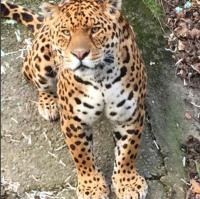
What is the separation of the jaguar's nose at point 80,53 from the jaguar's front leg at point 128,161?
82 cm

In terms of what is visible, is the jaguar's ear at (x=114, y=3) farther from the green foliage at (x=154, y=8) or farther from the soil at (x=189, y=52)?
the green foliage at (x=154, y=8)

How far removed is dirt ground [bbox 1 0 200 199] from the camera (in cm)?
594

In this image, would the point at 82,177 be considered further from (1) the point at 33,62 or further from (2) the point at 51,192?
(1) the point at 33,62

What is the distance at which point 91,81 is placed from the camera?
17.2 ft

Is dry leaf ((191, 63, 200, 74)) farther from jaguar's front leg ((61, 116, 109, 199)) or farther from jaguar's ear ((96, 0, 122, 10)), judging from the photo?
jaguar's ear ((96, 0, 122, 10))

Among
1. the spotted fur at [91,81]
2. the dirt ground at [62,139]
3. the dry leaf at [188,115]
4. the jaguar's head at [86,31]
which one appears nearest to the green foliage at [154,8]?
the dirt ground at [62,139]

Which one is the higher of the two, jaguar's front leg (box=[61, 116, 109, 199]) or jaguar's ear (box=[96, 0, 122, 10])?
jaguar's ear (box=[96, 0, 122, 10])

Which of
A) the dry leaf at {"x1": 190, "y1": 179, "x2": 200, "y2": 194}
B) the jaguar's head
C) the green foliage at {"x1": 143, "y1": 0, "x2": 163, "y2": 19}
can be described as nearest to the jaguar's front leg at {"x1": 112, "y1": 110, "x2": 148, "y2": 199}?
the dry leaf at {"x1": 190, "y1": 179, "x2": 200, "y2": 194}

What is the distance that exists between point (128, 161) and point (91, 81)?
0.82 meters

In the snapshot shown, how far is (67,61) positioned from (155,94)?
5.75ft

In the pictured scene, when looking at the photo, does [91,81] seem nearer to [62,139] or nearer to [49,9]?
[49,9]

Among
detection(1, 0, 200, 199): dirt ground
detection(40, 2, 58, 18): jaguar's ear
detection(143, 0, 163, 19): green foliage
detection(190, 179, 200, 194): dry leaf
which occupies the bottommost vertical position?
detection(190, 179, 200, 194): dry leaf

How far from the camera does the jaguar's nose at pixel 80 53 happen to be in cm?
484

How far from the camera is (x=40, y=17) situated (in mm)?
6641
